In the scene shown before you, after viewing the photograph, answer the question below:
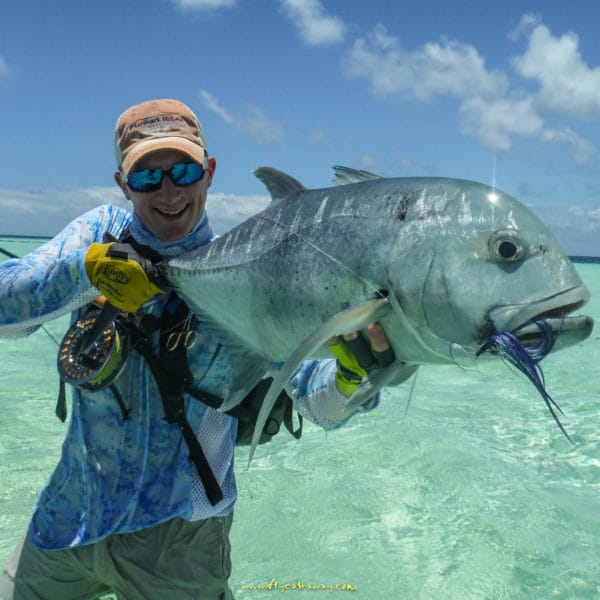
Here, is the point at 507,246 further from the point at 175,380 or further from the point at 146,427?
the point at 146,427

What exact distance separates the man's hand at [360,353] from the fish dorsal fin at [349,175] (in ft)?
1.43

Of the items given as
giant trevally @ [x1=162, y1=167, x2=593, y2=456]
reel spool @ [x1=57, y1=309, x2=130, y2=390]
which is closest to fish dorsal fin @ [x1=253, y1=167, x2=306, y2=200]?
giant trevally @ [x1=162, y1=167, x2=593, y2=456]

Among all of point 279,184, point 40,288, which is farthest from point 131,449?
point 279,184

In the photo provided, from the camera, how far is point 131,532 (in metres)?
2.12

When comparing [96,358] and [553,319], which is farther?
[96,358]

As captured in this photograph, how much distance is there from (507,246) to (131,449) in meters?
1.46

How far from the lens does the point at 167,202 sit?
6.99 ft

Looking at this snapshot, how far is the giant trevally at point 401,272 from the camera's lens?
1.31m

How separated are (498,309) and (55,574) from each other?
1791 mm

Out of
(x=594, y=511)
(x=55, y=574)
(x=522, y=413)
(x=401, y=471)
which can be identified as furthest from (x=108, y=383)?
(x=522, y=413)

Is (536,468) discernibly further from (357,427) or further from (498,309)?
(498,309)

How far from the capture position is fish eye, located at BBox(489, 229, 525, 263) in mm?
1333

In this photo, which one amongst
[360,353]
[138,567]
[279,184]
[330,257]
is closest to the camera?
[330,257]

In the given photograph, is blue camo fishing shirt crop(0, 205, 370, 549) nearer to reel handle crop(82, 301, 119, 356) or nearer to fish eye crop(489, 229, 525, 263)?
reel handle crop(82, 301, 119, 356)
